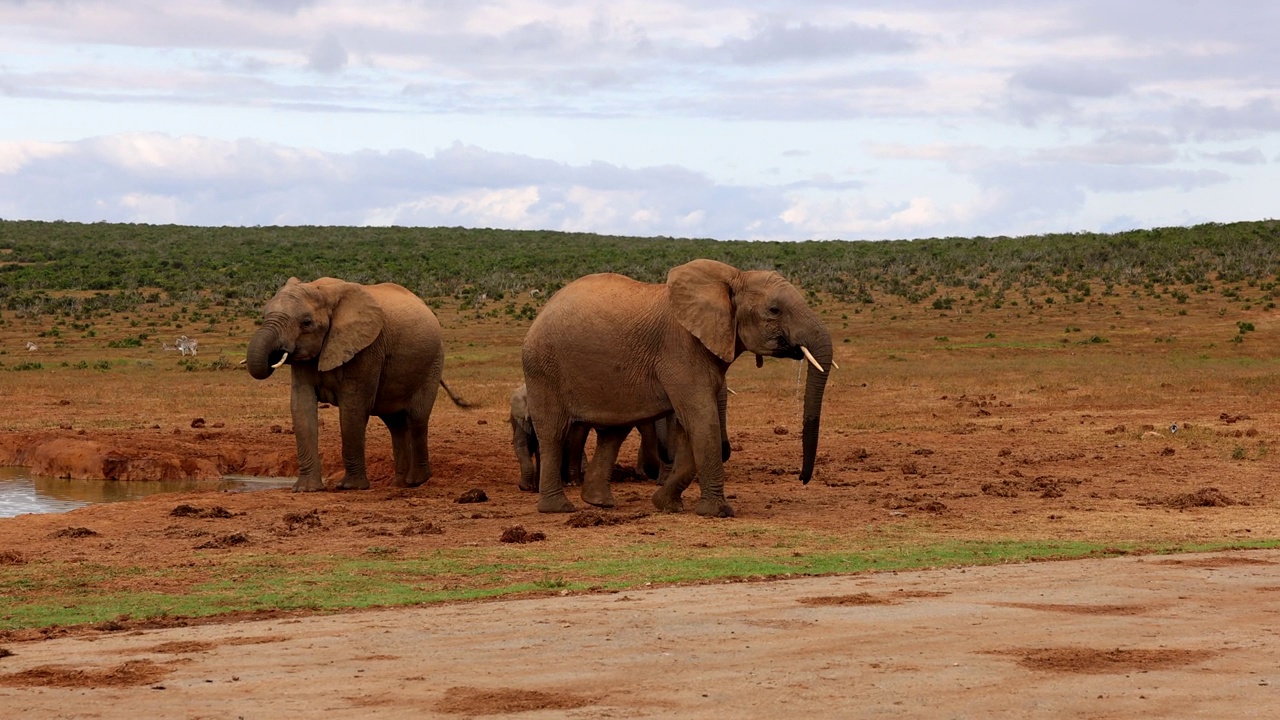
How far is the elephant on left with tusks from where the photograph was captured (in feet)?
59.6

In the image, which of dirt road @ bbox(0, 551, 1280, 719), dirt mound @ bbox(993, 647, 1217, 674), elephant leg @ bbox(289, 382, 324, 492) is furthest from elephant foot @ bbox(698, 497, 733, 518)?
dirt mound @ bbox(993, 647, 1217, 674)

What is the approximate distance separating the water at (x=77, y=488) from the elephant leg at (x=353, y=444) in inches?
66.9

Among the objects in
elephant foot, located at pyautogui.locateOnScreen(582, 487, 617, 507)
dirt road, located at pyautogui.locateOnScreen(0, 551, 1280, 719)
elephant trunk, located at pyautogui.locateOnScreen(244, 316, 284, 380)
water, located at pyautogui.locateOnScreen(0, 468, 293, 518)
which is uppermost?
elephant trunk, located at pyautogui.locateOnScreen(244, 316, 284, 380)

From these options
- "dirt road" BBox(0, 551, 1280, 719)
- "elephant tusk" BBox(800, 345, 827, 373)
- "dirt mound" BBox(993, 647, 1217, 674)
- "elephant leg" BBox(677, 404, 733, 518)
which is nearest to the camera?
"dirt road" BBox(0, 551, 1280, 719)

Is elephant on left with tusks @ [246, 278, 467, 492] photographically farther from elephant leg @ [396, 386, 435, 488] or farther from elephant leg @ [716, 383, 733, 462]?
elephant leg @ [716, 383, 733, 462]

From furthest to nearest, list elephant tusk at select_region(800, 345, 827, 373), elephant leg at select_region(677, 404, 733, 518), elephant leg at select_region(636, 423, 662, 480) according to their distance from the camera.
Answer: elephant leg at select_region(636, 423, 662, 480) → elephant leg at select_region(677, 404, 733, 518) → elephant tusk at select_region(800, 345, 827, 373)

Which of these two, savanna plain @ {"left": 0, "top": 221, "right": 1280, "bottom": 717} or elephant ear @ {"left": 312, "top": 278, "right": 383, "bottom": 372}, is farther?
elephant ear @ {"left": 312, "top": 278, "right": 383, "bottom": 372}

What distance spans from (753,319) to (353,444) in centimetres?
560

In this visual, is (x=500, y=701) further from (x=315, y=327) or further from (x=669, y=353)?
(x=315, y=327)

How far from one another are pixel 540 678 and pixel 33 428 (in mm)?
18689

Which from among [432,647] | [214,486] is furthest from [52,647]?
[214,486]

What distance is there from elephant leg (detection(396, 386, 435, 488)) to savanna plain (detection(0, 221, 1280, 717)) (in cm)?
32

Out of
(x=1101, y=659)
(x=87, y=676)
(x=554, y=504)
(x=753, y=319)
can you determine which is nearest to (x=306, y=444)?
(x=554, y=504)

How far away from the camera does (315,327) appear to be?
60.1 feet
